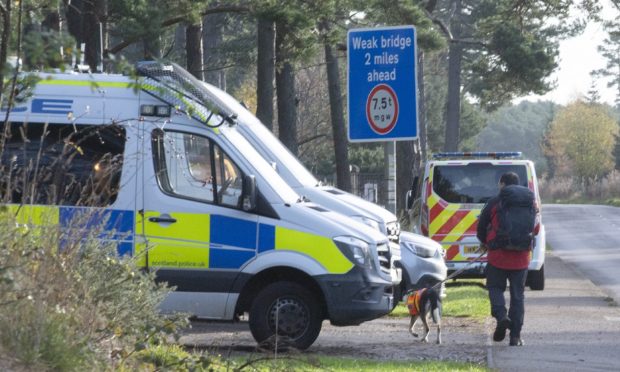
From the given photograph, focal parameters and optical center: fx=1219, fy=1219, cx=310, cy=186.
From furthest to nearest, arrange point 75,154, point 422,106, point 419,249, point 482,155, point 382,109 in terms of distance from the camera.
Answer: point 422,106 < point 482,155 < point 419,249 < point 382,109 < point 75,154

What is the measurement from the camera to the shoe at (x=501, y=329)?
39.2ft

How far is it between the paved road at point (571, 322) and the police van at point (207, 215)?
152 cm

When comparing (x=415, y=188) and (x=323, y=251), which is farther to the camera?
(x=415, y=188)

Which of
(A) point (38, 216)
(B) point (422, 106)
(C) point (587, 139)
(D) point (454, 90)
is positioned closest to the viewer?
(A) point (38, 216)

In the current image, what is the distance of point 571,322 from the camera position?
14.4 metres

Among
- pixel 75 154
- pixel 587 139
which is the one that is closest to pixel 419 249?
pixel 75 154

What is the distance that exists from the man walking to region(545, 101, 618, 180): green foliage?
87229 mm

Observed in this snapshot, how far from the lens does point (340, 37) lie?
82.8ft

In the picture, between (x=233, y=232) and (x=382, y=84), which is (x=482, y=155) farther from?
(x=233, y=232)

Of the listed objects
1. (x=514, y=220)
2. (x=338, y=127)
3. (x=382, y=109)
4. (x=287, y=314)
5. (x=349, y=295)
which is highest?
(x=338, y=127)

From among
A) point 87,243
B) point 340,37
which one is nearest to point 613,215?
point 340,37

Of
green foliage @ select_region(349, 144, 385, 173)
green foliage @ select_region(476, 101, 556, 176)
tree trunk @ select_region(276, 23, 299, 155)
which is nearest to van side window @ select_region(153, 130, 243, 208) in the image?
tree trunk @ select_region(276, 23, 299, 155)

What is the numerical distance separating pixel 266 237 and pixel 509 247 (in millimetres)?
2664

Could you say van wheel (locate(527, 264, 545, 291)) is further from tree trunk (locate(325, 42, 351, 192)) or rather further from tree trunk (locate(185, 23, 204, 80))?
tree trunk (locate(325, 42, 351, 192))
